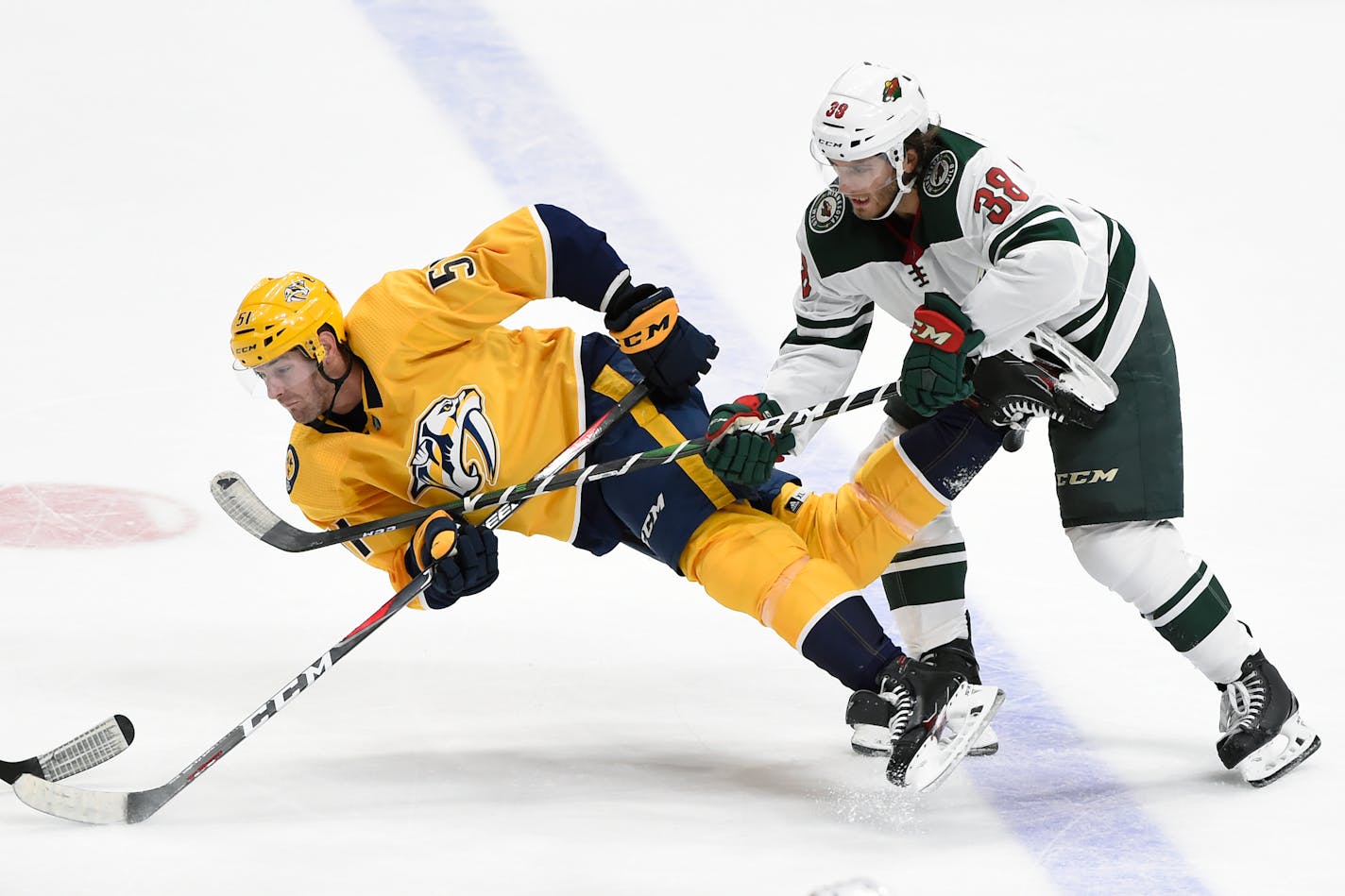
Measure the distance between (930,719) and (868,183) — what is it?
95 centimetres

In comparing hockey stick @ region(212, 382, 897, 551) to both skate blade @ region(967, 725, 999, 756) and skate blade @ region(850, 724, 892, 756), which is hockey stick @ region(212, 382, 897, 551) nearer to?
skate blade @ region(850, 724, 892, 756)

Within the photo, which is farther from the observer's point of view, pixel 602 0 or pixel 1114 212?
pixel 602 0

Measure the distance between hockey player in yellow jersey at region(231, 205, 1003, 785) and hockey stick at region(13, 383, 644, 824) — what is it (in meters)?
0.08

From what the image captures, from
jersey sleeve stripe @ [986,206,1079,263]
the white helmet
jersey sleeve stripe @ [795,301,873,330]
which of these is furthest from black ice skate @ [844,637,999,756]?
the white helmet

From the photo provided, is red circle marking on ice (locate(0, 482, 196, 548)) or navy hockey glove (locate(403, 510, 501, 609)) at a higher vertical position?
red circle marking on ice (locate(0, 482, 196, 548))

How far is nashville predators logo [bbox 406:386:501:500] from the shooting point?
3414 mm

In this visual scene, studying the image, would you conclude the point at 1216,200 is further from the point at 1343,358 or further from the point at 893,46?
the point at 893,46

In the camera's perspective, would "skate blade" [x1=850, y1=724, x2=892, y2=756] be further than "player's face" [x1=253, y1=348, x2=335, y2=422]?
Yes

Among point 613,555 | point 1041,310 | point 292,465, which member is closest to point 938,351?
point 1041,310

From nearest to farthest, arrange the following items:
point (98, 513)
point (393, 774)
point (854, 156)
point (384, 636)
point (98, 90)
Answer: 1. point (854, 156)
2. point (393, 774)
3. point (384, 636)
4. point (98, 513)
5. point (98, 90)

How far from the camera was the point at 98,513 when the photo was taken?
4465mm

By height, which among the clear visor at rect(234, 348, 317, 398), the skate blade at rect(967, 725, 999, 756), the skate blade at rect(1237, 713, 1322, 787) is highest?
the clear visor at rect(234, 348, 317, 398)

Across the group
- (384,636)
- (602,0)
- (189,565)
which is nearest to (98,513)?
(189,565)

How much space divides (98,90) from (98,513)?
243 centimetres
